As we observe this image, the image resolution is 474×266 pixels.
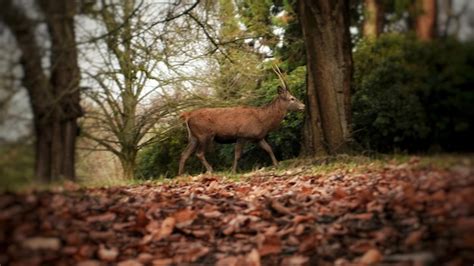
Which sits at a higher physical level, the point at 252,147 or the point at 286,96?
the point at 286,96

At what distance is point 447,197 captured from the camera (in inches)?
109

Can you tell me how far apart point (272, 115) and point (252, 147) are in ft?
3.49

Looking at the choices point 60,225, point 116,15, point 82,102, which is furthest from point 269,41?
point 60,225

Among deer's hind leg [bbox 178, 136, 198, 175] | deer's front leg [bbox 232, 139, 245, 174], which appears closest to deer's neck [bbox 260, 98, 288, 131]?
deer's front leg [bbox 232, 139, 245, 174]

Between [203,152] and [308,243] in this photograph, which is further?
[203,152]

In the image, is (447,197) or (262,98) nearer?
(447,197)

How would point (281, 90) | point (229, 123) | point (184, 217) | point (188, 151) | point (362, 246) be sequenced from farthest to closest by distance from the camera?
point (229, 123) < point (281, 90) < point (188, 151) < point (184, 217) < point (362, 246)

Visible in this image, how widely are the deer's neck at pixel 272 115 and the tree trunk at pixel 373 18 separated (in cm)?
639

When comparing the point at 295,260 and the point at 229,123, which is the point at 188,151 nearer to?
the point at 229,123

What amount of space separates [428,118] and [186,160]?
25.5 ft

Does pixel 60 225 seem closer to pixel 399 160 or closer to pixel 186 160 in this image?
pixel 399 160

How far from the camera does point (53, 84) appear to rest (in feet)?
11.7

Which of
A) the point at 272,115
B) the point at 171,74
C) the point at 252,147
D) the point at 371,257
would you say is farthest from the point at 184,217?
the point at 252,147

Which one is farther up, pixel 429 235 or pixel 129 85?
pixel 129 85
